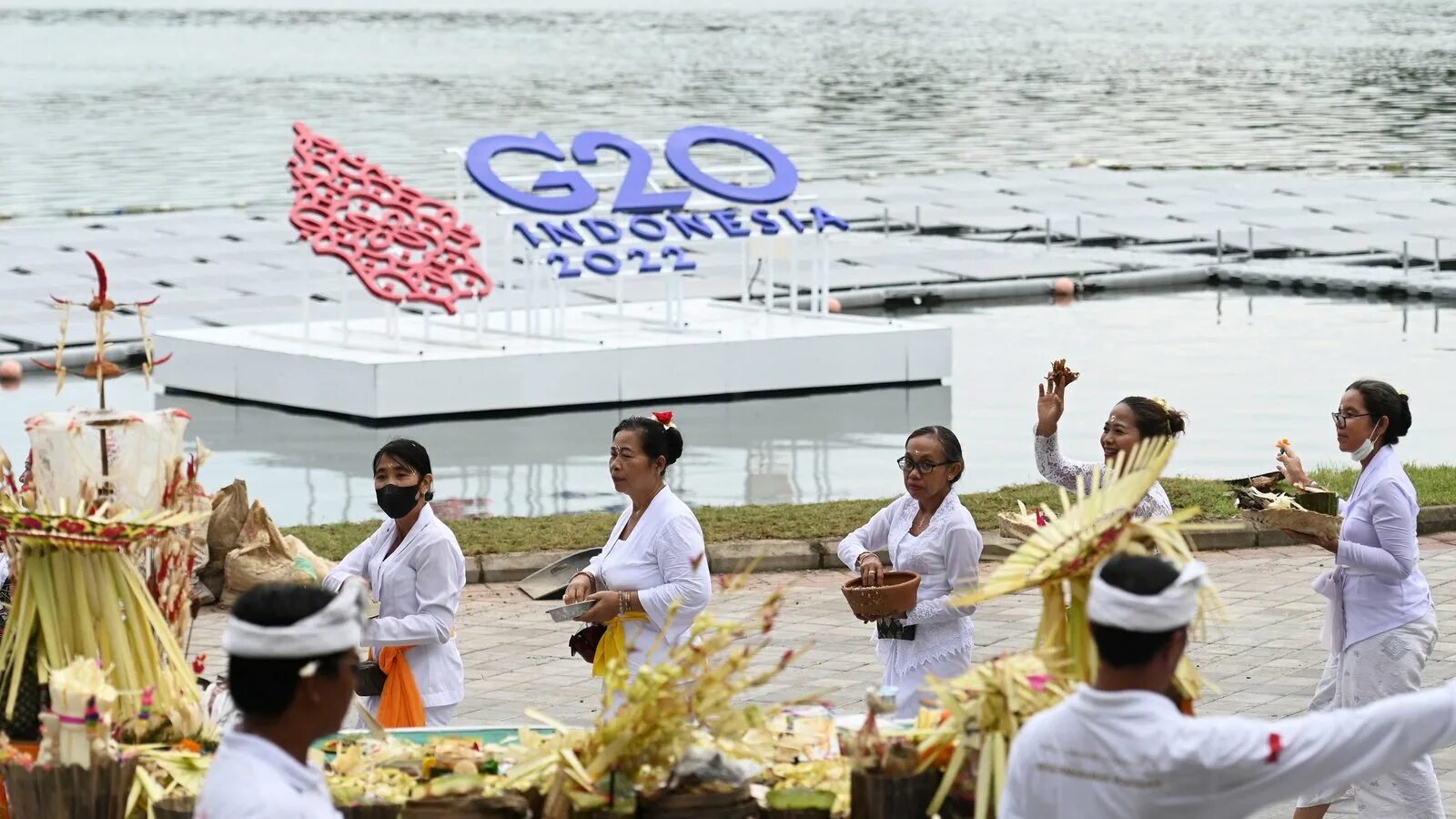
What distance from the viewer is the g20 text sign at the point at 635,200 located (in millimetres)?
19625

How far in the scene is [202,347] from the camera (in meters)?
20.3

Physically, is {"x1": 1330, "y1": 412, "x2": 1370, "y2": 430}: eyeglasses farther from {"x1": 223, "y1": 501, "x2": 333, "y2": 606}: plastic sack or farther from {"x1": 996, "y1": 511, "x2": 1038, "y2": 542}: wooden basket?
{"x1": 223, "y1": 501, "x2": 333, "y2": 606}: plastic sack

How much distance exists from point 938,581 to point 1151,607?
3.65m

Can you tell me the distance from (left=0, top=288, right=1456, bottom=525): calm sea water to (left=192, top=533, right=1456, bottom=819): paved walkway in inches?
111

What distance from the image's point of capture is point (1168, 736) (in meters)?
4.84

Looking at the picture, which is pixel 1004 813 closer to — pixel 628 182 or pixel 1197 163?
pixel 628 182

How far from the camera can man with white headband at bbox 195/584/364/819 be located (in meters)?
4.71

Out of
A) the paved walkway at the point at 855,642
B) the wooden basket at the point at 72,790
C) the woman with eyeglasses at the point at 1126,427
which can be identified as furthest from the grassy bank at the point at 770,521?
the wooden basket at the point at 72,790

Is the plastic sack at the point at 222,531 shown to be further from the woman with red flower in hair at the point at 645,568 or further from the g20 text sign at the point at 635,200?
the g20 text sign at the point at 635,200

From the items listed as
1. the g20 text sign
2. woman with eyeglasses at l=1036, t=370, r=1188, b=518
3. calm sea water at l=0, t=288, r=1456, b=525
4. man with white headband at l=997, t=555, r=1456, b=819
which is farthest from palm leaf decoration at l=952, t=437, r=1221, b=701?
the g20 text sign

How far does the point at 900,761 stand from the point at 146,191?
34893 mm

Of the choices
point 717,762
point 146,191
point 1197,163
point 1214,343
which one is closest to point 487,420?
point 1214,343

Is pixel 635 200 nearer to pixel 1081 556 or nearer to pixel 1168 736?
pixel 1081 556

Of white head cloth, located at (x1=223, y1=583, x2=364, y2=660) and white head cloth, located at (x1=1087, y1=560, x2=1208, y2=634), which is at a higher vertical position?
white head cloth, located at (x1=1087, y1=560, x2=1208, y2=634)
